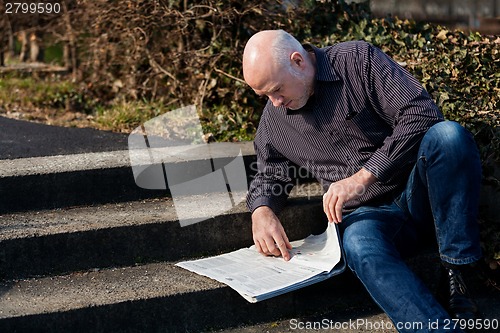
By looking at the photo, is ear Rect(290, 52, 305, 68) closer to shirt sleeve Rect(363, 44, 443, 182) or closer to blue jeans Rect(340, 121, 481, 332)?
shirt sleeve Rect(363, 44, 443, 182)

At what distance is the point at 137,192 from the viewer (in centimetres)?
392

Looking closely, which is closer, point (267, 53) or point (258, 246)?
point (267, 53)

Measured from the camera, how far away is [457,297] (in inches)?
123

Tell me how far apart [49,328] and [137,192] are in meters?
1.02

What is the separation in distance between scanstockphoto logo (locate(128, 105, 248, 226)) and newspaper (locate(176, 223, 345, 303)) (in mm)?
275

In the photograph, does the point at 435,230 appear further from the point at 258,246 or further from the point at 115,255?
the point at 115,255

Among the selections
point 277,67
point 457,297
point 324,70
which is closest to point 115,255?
point 277,67

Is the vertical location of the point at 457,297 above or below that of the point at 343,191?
below

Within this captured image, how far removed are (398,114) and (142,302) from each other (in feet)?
4.21

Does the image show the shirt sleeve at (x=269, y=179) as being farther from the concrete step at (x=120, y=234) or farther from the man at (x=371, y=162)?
the concrete step at (x=120, y=234)

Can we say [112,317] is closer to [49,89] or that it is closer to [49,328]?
[49,328]

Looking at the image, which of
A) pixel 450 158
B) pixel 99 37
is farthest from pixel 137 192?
pixel 99 37

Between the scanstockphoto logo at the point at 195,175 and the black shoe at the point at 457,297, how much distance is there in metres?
1.07

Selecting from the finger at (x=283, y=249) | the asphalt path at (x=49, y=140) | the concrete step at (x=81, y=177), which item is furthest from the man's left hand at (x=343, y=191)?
the asphalt path at (x=49, y=140)
